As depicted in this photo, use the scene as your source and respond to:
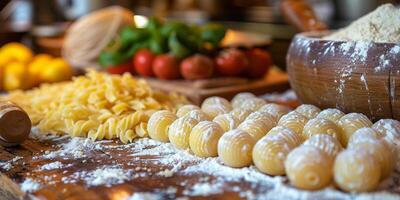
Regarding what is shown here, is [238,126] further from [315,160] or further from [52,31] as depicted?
[52,31]

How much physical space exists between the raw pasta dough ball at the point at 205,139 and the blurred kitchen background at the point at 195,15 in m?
1.07

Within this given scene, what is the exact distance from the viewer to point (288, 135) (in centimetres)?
83

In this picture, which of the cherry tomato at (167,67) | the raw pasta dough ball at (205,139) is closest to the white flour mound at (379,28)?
the raw pasta dough ball at (205,139)

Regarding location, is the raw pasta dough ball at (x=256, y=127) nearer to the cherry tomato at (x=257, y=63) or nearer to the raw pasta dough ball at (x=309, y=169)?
the raw pasta dough ball at (x=309, y=169)

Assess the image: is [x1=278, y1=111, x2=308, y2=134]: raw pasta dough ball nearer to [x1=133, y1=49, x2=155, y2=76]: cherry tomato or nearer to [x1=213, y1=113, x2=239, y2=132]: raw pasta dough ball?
[x1=213, y1=113, x2=239, y2=132]: raw pasta dough ball

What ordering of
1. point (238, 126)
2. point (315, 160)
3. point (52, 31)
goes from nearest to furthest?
point (315, 160)
point (238, 126)
point (52, 31)

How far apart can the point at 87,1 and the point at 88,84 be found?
137cm

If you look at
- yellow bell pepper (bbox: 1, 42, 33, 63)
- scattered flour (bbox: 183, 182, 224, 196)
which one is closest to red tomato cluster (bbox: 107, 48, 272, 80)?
yellow bell pepper (bbox: 1, 42, 33, 63)

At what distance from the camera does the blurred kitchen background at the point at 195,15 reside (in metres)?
2.47

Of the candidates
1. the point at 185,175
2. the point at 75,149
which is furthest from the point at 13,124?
the point at 185,175

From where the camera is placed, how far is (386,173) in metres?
0.75

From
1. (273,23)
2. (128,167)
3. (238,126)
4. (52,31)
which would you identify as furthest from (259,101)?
(273,23)

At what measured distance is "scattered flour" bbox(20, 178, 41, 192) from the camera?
31.5 inches

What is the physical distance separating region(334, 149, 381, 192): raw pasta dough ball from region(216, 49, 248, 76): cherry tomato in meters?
0.88
